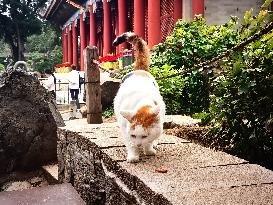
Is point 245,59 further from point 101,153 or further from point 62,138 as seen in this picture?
point 62,138

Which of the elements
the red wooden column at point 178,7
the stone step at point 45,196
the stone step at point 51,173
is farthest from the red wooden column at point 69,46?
the stone step at point 45,196

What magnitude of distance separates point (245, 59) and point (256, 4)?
7698 mm

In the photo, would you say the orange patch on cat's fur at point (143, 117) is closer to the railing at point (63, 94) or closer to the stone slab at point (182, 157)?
the stone slab at point (182, 157)

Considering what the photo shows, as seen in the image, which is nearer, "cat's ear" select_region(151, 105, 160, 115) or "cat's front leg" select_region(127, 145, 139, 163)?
"cat's ear" select_region(151, 105, 160, 115)

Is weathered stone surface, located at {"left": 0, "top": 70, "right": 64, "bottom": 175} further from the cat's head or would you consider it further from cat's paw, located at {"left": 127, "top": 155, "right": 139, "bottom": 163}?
the cat's head

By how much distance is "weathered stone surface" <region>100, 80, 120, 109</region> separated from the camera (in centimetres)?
862

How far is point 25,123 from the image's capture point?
17.5 feet

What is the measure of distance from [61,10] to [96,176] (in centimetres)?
1989

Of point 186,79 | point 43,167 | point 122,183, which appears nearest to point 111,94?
point 186,79

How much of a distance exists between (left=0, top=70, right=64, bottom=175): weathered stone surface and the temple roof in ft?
44.1

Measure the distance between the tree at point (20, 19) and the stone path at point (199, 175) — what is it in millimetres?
30298

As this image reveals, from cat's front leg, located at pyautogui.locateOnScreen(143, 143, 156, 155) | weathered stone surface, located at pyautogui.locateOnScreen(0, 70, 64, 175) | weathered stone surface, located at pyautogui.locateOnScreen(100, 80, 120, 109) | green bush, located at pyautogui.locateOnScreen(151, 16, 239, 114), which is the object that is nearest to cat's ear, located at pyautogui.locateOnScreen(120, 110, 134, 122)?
cat's front leg, located at pyautogui.locateOnScreen(143, 143, 156, 155)

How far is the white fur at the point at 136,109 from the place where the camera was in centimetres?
237

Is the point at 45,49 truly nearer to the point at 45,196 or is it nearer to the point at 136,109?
the point at 45,196
